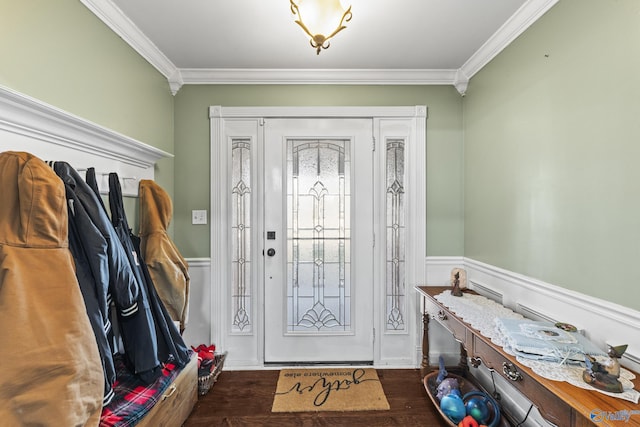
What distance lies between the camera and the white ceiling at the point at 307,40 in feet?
5.51

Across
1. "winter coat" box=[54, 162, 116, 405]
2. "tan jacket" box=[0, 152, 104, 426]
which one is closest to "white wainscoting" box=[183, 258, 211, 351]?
"winter coat" box=[54, 162, 116, 405]

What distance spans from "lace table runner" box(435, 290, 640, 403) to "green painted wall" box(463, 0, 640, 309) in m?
0.27

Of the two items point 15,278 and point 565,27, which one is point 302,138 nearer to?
point 565,27

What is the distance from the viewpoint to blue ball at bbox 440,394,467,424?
5.68ft

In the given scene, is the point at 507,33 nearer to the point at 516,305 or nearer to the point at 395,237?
the point at 395,237

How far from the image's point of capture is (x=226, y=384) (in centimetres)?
224

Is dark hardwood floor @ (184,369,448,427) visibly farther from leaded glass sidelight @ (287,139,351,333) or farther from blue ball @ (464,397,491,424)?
leaded glass sidelight @ (287,139,351,333)

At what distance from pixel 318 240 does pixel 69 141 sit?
1.70m

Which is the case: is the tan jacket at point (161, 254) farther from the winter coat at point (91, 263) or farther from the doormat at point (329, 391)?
the doormat at point (329, 391)

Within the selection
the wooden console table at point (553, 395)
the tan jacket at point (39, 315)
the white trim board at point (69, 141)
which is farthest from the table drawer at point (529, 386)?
the white trim board at point (69, 141)

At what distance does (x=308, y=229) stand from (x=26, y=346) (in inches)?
70.8

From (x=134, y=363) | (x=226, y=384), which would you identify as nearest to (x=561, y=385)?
(x=134, y=363)

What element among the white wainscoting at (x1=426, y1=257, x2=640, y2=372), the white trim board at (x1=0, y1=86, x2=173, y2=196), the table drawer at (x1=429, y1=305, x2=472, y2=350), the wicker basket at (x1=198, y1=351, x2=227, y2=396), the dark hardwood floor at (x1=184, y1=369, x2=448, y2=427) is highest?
the white trim board at (x1=0, y1=86, x2=173, y2=196)

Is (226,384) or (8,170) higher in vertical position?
(8,170)
